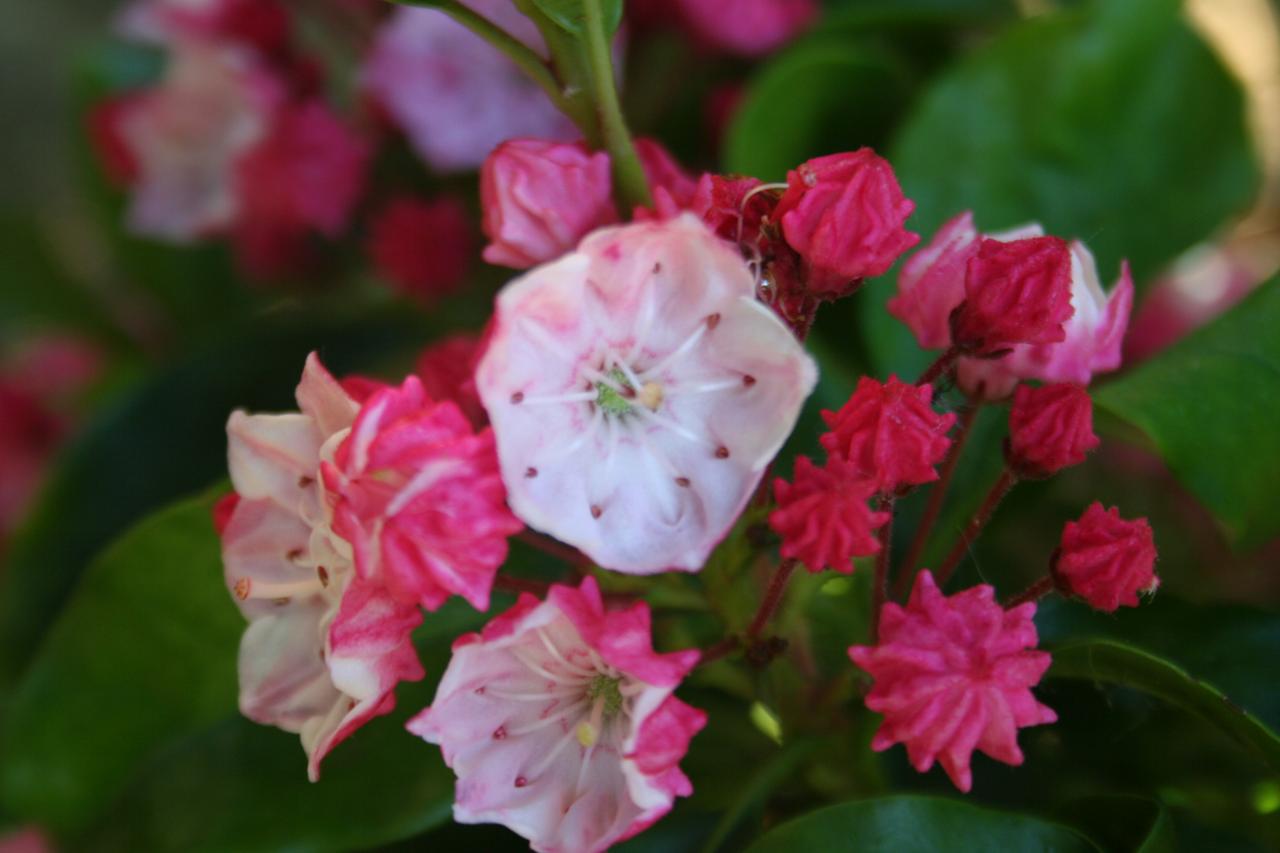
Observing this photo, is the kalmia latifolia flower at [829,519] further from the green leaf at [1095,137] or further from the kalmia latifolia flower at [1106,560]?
the green leaf at [1095,137]

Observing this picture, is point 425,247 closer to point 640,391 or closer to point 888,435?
point 640,391

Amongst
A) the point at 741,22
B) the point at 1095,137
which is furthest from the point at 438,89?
the point at 1095,137

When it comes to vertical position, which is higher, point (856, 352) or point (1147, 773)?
point (856, 352)

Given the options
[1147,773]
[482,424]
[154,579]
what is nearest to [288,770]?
[154,579]

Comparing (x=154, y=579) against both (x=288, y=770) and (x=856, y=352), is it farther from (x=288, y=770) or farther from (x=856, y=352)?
(x=856, y=352)

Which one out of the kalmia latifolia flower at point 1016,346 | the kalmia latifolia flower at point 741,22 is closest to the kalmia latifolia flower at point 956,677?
the kalmia latifolia flower at point 1016,346

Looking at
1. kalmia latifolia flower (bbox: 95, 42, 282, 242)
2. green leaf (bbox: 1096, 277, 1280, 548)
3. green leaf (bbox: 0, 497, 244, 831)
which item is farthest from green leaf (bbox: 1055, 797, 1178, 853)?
kalmia latifolia flower (bbox: 95, 42, 282, 242)
